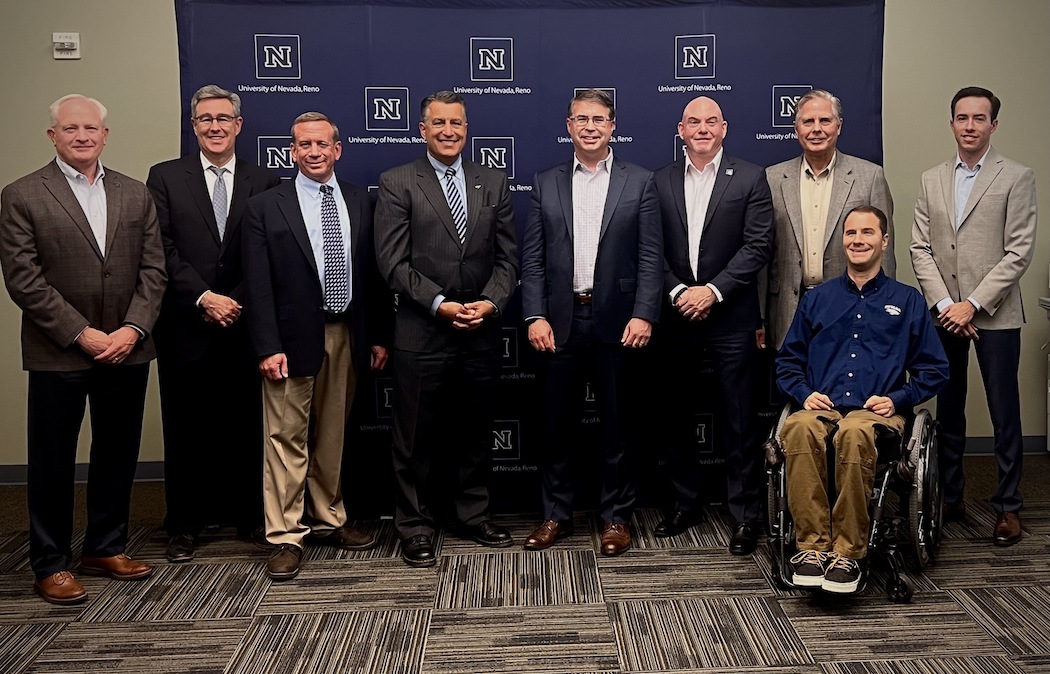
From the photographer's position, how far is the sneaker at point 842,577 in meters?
3.19

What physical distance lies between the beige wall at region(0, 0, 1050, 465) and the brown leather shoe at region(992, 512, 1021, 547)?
1589mm

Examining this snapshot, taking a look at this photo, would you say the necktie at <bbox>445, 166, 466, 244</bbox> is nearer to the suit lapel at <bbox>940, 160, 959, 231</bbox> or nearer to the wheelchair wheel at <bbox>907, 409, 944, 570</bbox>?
the wheelchair wheel at <bbox>907, 409, 944, 570</bbox>

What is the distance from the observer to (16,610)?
3.41 metres

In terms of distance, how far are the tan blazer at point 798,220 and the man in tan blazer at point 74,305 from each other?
251cm

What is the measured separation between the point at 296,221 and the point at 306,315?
37cm

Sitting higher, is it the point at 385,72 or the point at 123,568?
the point at 385,72

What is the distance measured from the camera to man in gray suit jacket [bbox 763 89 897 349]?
3.88 metres

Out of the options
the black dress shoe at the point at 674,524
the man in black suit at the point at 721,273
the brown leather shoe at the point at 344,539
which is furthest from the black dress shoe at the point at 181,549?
the man in black suit at the point at 721,273

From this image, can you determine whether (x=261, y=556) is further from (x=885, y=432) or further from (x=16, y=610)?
(x=885, y=432)

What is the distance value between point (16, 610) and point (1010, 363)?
400 cm

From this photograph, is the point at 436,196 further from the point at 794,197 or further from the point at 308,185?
the point at 794,197

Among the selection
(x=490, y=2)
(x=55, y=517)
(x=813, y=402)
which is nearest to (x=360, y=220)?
(x=490, y=2)

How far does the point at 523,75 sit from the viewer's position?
445 centimetres

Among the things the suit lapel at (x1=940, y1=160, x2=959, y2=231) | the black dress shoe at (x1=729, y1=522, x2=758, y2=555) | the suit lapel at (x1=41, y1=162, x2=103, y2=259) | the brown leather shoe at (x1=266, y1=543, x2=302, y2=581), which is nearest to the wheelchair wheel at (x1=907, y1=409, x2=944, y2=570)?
the black dress shoe at (x1=729, y1=522, x2=758, y2=555)
